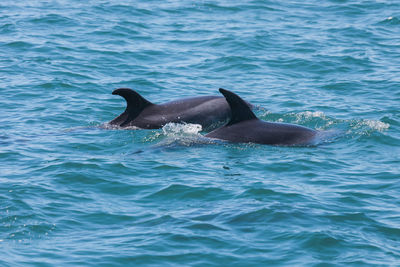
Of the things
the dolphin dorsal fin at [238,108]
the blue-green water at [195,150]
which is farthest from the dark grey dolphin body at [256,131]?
the blue-green water at [195,150]

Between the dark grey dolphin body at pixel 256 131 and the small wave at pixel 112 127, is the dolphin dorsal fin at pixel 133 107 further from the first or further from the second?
the dark grey dolphin body at pixel 256 131

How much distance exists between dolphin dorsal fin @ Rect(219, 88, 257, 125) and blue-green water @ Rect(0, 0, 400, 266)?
670 millimetres

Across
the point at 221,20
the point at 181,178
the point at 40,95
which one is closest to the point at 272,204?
the point at 181,178

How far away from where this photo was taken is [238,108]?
14891 mm

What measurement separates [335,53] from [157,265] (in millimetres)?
16067

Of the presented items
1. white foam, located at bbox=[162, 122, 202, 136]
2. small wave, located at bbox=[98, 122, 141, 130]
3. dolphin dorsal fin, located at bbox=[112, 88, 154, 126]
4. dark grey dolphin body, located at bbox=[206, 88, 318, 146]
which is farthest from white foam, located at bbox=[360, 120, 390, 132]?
small wave, located at bbox=[98, 122, 141, 130]

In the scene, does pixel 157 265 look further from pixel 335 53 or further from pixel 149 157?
pixel 335 53

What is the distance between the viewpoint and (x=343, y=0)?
32.9 metres

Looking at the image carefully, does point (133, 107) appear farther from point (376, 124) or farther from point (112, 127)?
point (376, 124)

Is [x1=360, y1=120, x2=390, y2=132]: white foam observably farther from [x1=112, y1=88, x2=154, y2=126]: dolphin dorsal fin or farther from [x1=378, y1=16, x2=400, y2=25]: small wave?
[x1=378, y1=16, x2=400, y2=25]: small wave

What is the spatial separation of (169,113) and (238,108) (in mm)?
2412

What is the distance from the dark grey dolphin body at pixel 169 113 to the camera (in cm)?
1659

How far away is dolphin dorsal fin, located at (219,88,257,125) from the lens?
47.4 ft

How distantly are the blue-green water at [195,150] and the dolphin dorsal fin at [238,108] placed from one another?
0.67m
